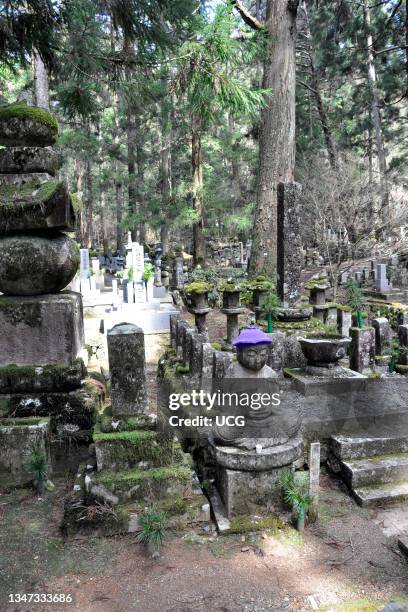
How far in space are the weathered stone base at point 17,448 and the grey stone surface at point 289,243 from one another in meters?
5.12

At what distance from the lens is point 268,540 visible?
3127mm

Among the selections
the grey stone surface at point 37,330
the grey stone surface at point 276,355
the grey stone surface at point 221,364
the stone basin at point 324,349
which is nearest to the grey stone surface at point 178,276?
the grey stone surface at point 276,355

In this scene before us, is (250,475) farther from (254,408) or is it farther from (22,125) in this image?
(22,125)

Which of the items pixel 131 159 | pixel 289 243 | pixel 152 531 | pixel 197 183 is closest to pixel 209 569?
pixel 152 531

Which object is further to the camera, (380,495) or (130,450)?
(380,495)

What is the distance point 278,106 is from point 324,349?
7.84m

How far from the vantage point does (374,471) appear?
12.6 feet

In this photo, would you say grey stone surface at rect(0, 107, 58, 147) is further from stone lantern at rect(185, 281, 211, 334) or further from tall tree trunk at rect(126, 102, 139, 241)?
tall tree trunk at rect(126, 102, 139, 241)

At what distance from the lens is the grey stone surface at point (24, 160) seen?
13.8 ft

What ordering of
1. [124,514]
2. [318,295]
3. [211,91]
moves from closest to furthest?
1. [124,514]
2. [211,91]
3. [318,295]

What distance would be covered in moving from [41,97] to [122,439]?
10566 mm

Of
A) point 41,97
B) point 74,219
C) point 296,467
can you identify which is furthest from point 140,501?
point 41,97

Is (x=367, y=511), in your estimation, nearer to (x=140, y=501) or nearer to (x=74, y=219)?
(x=140, y=501)

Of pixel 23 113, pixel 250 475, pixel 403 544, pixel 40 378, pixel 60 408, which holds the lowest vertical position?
pixel 403 544
